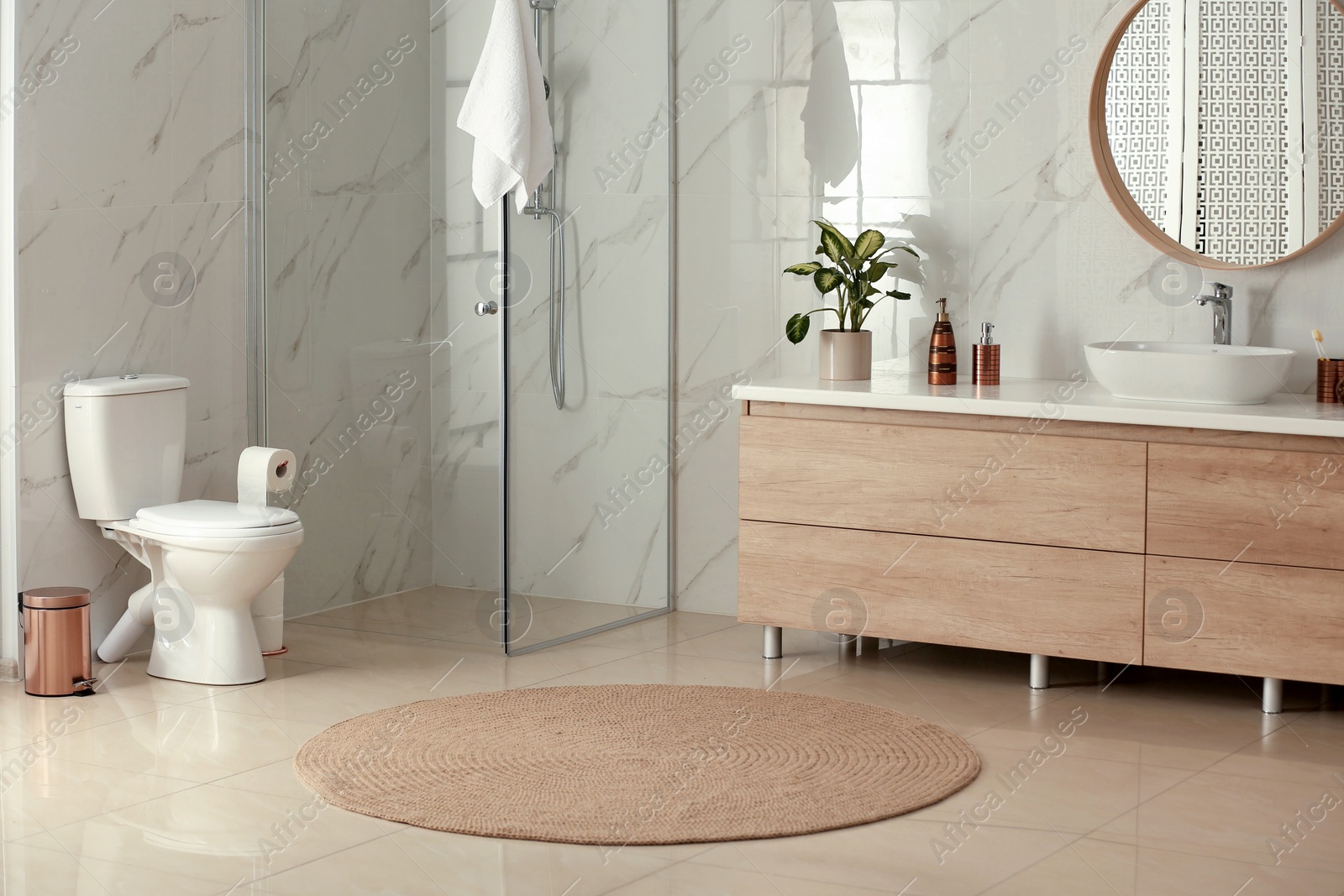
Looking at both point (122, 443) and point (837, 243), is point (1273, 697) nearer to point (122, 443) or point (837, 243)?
point (837, 243)

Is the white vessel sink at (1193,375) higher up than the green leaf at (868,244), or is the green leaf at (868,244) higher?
the green leaf at (868,244)

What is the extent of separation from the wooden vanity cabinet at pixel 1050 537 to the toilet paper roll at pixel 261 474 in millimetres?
1205

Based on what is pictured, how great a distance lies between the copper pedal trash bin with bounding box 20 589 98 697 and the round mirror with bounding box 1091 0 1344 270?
284cm

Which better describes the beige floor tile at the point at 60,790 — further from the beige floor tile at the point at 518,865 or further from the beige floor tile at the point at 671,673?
the beige floor tile at the point at 671,673

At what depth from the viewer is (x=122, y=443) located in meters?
3.79

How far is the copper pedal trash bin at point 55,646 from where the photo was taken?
357 centimetres

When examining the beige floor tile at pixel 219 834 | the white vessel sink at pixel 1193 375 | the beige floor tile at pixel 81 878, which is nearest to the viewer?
the beige floor tile at pixel 81 878

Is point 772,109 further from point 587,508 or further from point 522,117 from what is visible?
point 587,508

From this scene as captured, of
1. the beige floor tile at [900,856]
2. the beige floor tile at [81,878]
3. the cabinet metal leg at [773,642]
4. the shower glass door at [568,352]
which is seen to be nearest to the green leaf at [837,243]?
the shower glass door at [568,352]

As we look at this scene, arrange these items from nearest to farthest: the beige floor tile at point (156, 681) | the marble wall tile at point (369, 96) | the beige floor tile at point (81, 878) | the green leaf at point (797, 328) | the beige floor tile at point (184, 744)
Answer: the beige floor tile at point (81, 878) < the beige floor tile at point (184, 744) < the beige floor tile at point (156, 681) < the marble wall tile at point (369, 96) < the green leaf at point (797, 328)

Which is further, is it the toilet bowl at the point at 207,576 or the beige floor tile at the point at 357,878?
the toilet bowl at the point at 207,576

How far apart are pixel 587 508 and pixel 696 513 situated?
1.54ft

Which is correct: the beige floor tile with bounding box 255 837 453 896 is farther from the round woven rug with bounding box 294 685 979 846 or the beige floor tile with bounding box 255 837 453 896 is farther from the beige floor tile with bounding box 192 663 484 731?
the beige floor tile with bounding box 192 663 484 731

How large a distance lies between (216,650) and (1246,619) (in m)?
2.46
